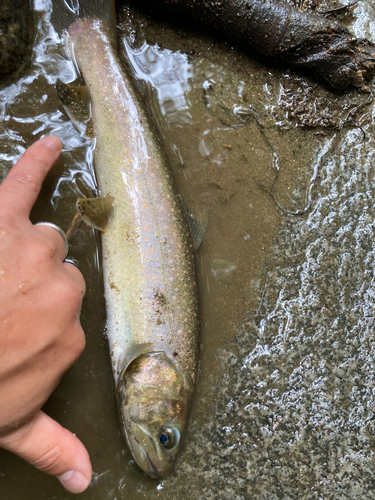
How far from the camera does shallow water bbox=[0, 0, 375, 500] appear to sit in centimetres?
268

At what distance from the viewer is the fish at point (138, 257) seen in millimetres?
2521

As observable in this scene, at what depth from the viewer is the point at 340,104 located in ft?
10.5

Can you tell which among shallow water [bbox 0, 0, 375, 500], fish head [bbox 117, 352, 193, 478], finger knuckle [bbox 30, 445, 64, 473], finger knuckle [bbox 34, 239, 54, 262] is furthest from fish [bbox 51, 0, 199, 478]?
finger knuckle [bbox 30, 445, 64, 473]

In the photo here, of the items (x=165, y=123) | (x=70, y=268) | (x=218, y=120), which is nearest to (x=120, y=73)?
(x=165, y=123)

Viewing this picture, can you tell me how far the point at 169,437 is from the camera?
8.29 feet

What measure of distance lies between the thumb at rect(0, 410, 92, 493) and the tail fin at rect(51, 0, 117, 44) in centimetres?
280

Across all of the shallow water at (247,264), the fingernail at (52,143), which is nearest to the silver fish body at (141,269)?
the shallow water at (247,264)

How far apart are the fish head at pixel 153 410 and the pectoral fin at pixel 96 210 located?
1.00 meters

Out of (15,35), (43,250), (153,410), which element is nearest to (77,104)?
(15,35)

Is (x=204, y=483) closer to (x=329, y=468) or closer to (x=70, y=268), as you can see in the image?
(x=329, y=468)

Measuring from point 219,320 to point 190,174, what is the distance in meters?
1.21

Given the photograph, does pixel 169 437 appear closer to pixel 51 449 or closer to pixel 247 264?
pixel 51 449

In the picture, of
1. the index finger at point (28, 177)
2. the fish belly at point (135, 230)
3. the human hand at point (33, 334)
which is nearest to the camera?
the human hand at point (33, 334)

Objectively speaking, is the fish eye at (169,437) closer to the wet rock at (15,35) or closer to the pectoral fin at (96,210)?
the pectoral fin at (96,210)
